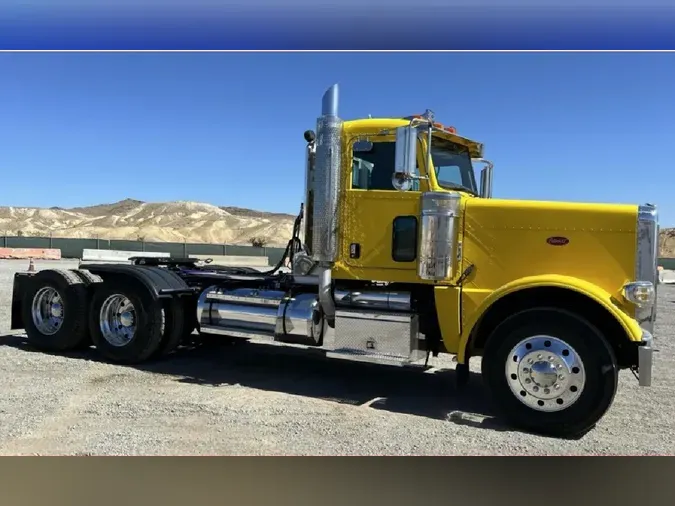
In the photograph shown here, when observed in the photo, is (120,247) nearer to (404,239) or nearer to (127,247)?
(127,247)

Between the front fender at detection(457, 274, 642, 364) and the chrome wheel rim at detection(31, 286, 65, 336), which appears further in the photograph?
the chrome wheel rim at detection(31, 286, 65, 336)

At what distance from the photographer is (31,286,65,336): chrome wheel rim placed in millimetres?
8195

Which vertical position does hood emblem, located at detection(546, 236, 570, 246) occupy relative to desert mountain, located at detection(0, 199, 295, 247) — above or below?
below

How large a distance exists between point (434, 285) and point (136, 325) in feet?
11.9

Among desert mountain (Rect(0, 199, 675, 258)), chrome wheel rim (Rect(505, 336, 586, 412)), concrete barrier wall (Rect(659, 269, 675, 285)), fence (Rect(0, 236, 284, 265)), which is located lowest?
chrome wheel rim (Rect(505, 336, 586, 412))

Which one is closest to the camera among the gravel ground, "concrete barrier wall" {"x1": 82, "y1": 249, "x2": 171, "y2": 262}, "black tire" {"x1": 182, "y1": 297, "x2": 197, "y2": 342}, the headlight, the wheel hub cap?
the gravel ground

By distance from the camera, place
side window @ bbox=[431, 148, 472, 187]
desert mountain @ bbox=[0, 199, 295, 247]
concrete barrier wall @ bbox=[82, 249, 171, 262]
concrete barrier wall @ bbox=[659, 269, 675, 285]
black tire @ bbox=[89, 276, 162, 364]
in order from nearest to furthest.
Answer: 1. side window @ bbox=[431, 148, 472, 187]
2. black tire @ bbox=[89, 276, 162, 364]
3. concrete barrier wall @ bbox=[82, 249, 171, 262]
4. concrete barrier wall @ bbox=[659, 269, 675, 285]
5. desert mountain @ bbox=[0, 199, 295, 247]

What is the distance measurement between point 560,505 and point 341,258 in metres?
3.10

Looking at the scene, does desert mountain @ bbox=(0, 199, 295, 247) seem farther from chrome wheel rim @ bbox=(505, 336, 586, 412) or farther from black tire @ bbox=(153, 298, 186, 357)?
chrome wheel rim @ bbox=(505, 336, 586, 412)

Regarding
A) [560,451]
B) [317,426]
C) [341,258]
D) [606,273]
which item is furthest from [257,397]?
[606,273]

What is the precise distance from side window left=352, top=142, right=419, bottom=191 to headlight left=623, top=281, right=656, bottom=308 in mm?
2332

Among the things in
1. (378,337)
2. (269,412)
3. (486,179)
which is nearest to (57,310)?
(269,412)

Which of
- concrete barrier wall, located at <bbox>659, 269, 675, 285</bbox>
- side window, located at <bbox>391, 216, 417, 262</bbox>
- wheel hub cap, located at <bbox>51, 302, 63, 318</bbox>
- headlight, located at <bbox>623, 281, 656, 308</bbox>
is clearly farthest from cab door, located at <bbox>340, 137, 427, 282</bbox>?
concrete barrier wall, located at <bbox>659, 269, 675, 285</bbox>
